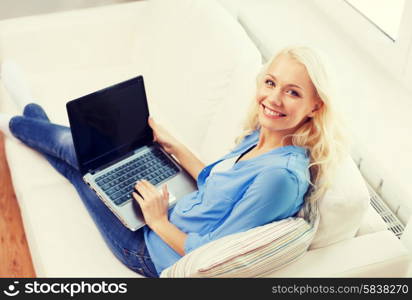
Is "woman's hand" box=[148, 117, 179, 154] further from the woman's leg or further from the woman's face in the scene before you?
the woman's face

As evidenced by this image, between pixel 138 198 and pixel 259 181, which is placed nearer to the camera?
pixel 259 181

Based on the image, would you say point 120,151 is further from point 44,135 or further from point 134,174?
point 44,135

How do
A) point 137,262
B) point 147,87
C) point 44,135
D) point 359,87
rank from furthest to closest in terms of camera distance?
point 147,87, point 44,135, point 359,87, point 137,262

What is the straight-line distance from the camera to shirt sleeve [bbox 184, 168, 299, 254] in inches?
54.6

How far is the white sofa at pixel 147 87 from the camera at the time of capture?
5.05 feet

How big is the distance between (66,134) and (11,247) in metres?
0.53

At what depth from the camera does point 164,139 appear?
1.93 metres

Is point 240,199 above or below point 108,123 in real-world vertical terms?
below

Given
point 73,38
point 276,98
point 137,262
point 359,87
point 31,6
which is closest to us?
point 276,98

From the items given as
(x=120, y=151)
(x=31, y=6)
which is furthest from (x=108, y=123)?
(x=31, y=6)

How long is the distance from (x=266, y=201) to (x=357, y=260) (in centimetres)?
29

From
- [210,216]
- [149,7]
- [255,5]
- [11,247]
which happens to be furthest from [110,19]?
[210,216]

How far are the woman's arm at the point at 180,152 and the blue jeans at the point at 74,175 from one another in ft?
0.88

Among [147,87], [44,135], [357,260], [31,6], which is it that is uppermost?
[31,6]
